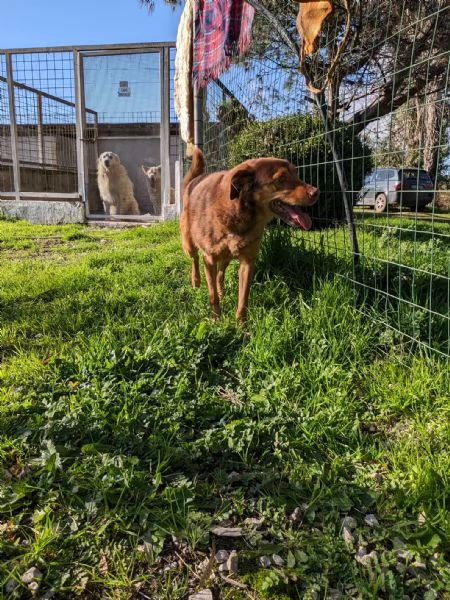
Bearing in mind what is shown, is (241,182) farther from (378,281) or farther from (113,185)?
(113,185)

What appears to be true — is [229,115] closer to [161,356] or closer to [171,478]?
[161,356]

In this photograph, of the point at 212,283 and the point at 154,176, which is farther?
the point at 154,176

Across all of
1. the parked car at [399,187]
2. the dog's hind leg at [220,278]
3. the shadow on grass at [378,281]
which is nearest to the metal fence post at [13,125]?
the parked car at [399,187]

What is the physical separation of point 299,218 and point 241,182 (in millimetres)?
474

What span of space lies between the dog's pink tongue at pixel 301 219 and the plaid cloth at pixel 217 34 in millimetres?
2113

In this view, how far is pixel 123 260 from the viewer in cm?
544

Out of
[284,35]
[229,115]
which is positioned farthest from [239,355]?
[229,115]

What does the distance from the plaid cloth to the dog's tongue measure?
2.08 m

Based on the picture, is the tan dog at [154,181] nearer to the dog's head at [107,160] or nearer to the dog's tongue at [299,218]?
the dog's head at [107,160]

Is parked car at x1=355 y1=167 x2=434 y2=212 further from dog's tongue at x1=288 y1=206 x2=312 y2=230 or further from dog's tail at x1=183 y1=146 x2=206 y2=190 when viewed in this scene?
dog's tail at x1=183 y1=146 x2=206 y2=190

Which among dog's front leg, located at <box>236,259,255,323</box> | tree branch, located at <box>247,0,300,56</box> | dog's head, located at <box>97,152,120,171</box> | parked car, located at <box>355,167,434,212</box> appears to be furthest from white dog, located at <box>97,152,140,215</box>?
dog's front leg, located at <box>236,259,255,323</box>

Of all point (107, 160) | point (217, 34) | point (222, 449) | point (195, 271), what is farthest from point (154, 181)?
point (222, 449)

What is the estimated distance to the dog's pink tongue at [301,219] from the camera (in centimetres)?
293

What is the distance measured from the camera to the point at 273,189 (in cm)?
299
